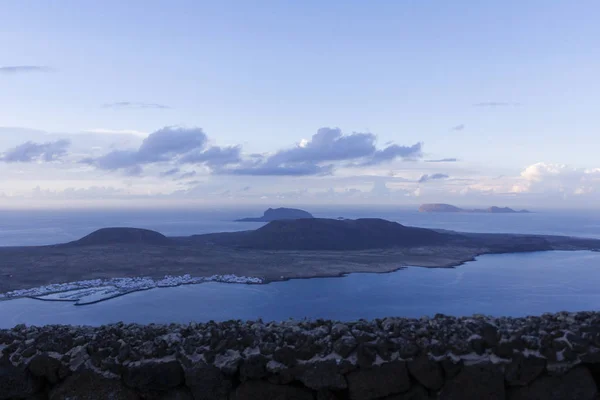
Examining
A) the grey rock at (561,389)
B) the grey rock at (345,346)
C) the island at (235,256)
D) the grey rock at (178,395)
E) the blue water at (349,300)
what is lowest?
the blue water at (349,300)

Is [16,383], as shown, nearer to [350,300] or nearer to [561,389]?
[561,389]

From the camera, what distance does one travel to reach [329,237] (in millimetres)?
37844

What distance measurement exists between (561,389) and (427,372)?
68 centimetres

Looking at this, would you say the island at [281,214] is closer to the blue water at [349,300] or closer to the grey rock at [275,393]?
the blue water at [349,300]

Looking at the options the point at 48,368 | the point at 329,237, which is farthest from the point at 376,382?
the point at 329,237

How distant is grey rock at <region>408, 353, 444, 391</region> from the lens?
2.44 metres

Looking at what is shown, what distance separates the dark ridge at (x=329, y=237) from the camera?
36.2 m

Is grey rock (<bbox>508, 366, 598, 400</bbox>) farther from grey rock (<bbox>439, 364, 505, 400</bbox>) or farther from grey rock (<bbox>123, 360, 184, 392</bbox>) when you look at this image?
grey rock (<bbox>123, 360, 184, 392</bbox>)

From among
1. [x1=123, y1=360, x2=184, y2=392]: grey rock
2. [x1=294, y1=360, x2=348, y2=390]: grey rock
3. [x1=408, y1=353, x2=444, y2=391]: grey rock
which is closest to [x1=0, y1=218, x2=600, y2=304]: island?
[x1=123, y1=360, x2=184, y2=392]: grey rock

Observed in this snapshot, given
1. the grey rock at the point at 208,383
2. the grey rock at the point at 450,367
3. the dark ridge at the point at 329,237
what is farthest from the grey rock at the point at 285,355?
the dark ridge at the point at 329,237

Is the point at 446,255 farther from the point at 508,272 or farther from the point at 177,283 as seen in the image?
the point at 177,283

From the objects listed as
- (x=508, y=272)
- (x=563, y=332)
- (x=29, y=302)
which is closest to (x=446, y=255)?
(x=508, y=272)

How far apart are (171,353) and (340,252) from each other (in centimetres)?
3135

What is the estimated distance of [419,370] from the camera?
245cm
